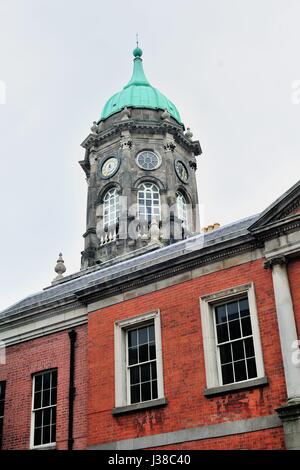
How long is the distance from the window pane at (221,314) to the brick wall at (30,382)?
14.1ft

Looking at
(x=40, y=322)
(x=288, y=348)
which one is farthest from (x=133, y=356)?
(x=288, y=348)

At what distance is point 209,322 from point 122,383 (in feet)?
9.49

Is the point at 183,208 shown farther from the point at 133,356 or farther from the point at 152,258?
the point at 133,356

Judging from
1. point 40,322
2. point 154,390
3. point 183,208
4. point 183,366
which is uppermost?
point 183,208

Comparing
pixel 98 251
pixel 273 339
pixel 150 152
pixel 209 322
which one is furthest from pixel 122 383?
pixel 150 152

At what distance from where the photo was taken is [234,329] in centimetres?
1588

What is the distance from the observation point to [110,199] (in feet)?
141

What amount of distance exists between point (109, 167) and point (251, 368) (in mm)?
30173

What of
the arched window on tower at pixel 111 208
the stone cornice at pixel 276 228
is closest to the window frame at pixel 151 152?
the arched window on tower at pixel 111 208

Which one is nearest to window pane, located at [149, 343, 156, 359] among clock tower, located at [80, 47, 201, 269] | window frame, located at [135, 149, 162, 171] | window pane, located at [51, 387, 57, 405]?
window pane, located at [51, 387, 57, 405]

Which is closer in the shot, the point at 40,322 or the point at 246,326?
the point at 246,326

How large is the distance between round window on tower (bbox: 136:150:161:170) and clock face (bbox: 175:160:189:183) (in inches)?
56.5

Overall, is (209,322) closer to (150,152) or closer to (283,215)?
(283,215)

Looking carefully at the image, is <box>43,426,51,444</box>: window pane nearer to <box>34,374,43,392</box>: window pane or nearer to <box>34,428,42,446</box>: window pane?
<box>34,428,42,446</box>: window pane
